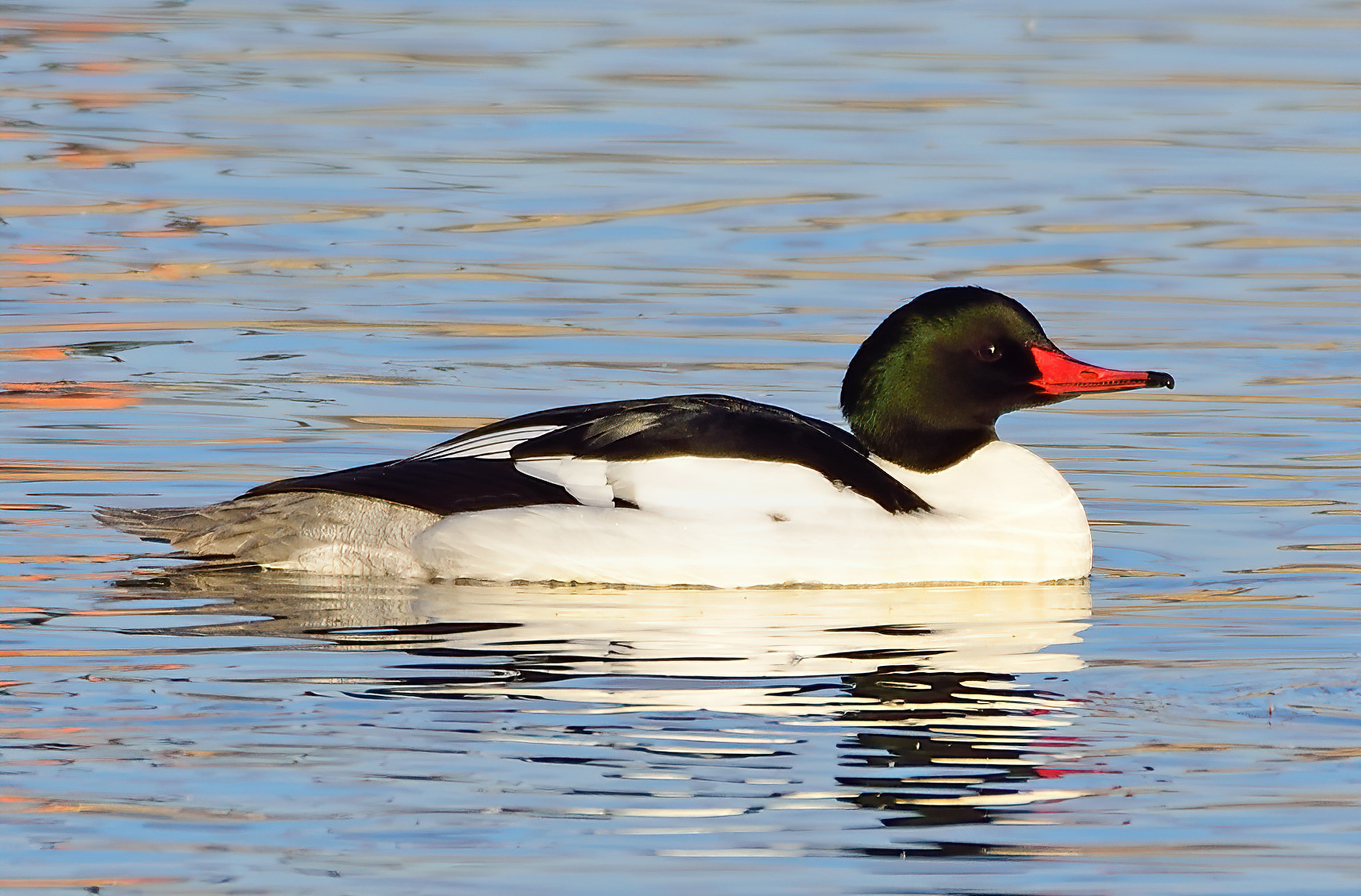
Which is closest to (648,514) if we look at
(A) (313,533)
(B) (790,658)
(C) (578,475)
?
(C) (578,475)

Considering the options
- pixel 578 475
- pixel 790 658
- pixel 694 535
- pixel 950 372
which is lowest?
pixel 790 658

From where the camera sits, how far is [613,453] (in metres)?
9.37

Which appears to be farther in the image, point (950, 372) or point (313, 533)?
point (950, 372)

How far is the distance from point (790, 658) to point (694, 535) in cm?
118

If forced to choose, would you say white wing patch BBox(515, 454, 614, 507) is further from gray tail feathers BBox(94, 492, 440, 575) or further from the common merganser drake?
gray tail feathers BBox(94, 492, 440, 575)

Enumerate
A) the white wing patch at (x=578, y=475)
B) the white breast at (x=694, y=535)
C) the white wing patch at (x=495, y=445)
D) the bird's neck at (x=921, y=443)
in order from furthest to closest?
the bird's neck at (x=921, y=443), the white wing patch at (x=495, y=445), the white wing patch at (x=578, y=475), the white breast at (x=694, y=535)

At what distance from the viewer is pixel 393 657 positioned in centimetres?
796

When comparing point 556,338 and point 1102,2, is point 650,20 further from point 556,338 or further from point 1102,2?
point 556,338

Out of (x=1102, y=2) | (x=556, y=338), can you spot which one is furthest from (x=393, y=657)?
(x=1102, y=2)

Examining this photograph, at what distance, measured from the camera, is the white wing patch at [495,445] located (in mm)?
9500

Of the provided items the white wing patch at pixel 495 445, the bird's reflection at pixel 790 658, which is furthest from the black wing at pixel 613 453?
the bird's reflection at pixel 790 658

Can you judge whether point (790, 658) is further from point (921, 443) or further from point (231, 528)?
point (231, 528)

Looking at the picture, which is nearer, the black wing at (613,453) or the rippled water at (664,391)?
the rippled water at (664,391)

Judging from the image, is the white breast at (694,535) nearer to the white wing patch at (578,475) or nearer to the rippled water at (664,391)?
the white wing patch at (578,475)
